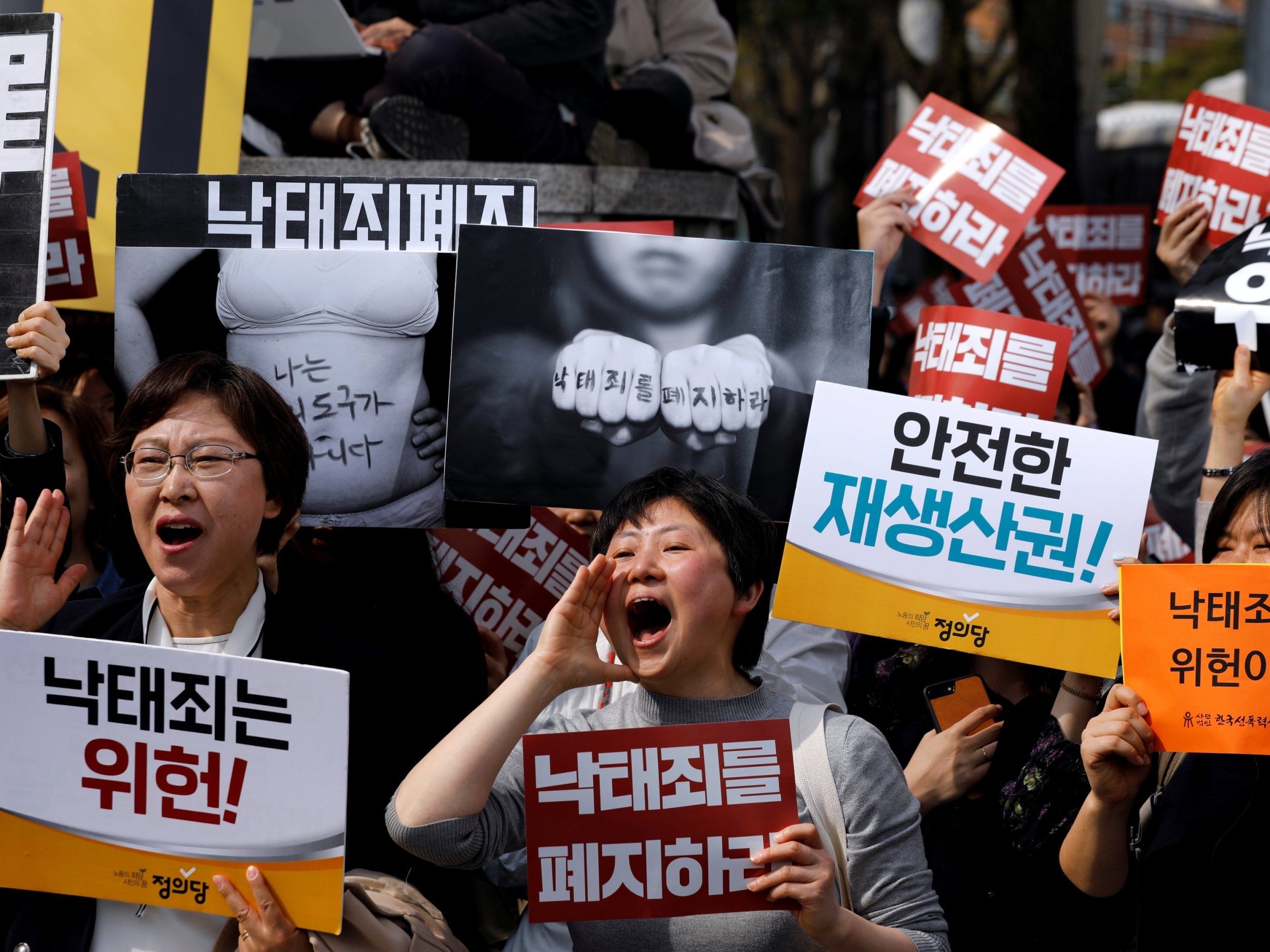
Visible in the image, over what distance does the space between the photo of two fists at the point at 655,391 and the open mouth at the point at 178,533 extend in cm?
98

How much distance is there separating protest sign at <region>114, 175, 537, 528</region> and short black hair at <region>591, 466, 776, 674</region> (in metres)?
0.80

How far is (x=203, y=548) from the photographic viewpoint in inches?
105

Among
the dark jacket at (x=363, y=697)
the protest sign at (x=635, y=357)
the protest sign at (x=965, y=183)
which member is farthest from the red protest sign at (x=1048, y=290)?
the dark jacket at (x=363, y=697)

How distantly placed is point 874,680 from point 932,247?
4.91ft

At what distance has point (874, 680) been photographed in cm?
338

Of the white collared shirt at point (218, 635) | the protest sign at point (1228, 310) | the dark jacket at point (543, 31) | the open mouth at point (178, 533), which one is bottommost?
the white collared shirt at point (218, 635)

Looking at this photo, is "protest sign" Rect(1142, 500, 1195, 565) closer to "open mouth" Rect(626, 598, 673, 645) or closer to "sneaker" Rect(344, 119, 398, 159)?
"open mouth" Rect(626, 598, 673, 645)

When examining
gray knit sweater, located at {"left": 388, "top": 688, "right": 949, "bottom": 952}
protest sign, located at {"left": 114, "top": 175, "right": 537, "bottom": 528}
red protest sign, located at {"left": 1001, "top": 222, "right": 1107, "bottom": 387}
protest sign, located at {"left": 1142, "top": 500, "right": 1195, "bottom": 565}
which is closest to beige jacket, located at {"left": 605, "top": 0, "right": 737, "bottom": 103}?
red protest sign, located at {"left": 1001, "top": 222, "right": 1107, "bottom": 387}

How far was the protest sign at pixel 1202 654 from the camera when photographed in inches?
99.3

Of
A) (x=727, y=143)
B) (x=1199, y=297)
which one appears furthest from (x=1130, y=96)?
(x=1199, y=297)

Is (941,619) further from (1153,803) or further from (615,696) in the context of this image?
(615,696)

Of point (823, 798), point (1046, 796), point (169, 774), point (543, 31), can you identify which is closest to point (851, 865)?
point (823, 798)

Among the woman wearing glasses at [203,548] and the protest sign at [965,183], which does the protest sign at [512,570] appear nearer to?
the woman wearing glasses at [203,548]

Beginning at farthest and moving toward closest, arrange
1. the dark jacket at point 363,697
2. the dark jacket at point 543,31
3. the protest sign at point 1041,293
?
the protest sign at point 1041,293
the dark jacket at point 543,31
the dark jacket at point 363,697
